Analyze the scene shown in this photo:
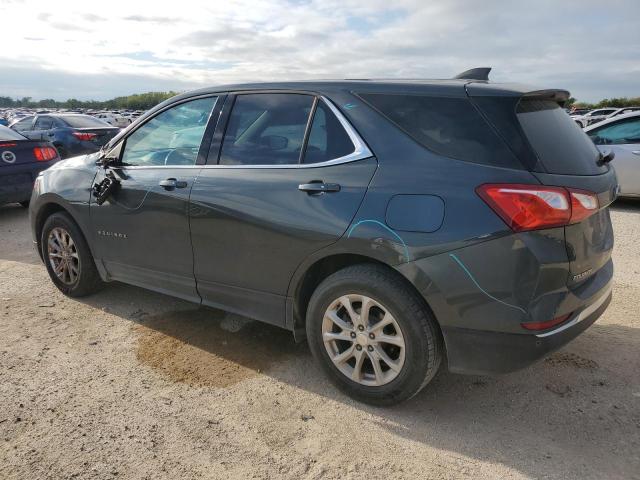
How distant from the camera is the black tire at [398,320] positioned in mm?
2705

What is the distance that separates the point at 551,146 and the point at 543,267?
65 centimetres

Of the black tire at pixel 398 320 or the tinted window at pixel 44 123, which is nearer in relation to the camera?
the black tire at pixel 398 320

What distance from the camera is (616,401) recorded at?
3008mm

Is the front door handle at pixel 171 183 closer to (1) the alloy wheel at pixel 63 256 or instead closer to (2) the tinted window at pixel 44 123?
(1) the alloy wheel at pixel 63 256

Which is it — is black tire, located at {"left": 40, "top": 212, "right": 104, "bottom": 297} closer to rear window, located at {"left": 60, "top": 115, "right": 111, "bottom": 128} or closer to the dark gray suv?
the dark gray suv

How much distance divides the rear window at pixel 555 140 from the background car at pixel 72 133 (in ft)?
36.3

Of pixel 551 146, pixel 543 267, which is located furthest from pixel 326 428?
pixel 551 146

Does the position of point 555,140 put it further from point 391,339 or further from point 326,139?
point 391,339

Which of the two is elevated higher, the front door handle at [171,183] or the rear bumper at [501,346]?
the front door handle at [171,183]

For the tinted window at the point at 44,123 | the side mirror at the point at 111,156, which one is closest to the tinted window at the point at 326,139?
the side mirror at the point at 111,156

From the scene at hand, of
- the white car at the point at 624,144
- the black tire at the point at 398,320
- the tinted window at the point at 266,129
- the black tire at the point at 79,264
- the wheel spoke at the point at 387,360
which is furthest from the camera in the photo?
the white car at the point at 624,144

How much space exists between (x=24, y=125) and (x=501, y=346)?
A: 1651 cm

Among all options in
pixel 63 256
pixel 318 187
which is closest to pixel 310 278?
pixel 318 187

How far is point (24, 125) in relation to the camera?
15578 mm
